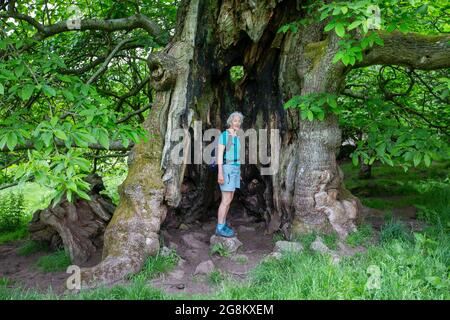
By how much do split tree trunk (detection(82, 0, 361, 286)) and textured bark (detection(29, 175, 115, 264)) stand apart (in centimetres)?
87

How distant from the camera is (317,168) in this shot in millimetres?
5977

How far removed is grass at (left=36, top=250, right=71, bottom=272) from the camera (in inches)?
233

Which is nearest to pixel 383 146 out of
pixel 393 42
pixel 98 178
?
pixel 393 42

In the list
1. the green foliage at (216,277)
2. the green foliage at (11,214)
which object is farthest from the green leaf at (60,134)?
the green foliage at (11,214)

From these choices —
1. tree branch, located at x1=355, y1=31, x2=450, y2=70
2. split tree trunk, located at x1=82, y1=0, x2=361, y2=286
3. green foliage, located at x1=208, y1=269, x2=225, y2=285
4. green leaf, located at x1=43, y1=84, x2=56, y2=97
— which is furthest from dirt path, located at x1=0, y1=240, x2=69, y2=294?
tree branch, located at x1=355, y1=31, x2=450, y2=70

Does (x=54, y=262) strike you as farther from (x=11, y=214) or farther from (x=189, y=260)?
(x=11, y=214)

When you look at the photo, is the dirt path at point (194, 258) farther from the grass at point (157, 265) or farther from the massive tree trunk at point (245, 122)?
the massive tree trunk at point (245, 122)

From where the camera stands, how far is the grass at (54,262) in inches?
233

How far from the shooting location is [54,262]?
6.04m

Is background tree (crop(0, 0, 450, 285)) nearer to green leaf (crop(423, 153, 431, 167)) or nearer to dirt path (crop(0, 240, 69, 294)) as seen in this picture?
green leaf (crop(423, 153, 431, 167))

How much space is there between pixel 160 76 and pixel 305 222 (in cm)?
283

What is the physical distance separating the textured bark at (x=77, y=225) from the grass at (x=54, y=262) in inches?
4.6

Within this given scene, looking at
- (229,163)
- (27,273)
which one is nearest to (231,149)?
(229,163)

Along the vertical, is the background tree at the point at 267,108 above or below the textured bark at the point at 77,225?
above
